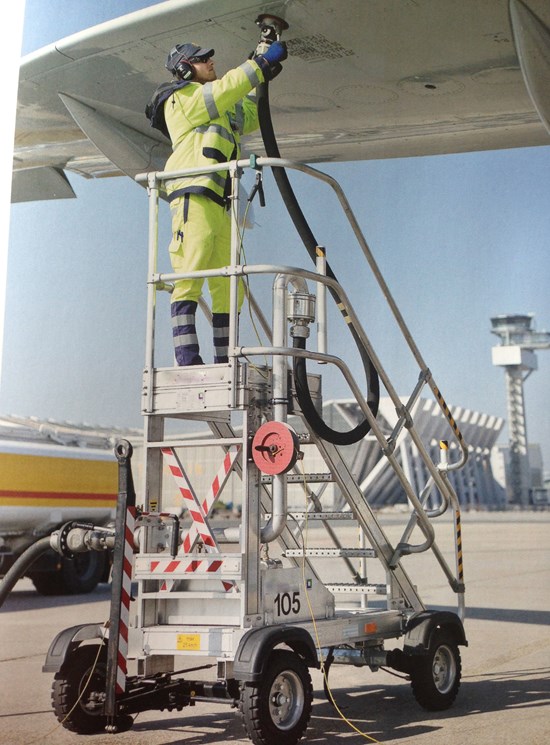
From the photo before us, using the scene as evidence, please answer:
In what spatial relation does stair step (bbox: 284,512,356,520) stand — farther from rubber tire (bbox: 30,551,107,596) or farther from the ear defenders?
rubber tire (bbox: 30,551,107,596)

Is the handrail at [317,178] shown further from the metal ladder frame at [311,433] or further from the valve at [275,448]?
the valve at [275,448]

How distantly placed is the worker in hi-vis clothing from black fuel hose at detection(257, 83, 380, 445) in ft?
0.53

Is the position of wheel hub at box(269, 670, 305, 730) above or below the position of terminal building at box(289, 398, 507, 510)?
below

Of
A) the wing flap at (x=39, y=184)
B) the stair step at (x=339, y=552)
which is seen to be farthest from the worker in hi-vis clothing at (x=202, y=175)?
the wing flap at (x=39, y=184)

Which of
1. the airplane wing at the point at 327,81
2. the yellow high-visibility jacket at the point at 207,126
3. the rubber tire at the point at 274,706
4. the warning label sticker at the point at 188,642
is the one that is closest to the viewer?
the rubber tire at the point at 274,706

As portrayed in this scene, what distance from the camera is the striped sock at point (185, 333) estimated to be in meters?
4.18

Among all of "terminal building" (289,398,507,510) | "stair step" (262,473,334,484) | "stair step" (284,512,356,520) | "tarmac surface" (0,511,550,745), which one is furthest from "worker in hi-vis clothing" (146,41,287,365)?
"terminal building" (289,398,507,510)

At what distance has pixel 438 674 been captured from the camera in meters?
4.42

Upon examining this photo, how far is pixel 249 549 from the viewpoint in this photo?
369 cm

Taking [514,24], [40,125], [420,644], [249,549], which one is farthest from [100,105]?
[420,644]

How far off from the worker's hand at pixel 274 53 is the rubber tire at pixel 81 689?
9.22 feet

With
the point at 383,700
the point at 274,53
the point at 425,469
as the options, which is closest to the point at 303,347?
the point at 274,53

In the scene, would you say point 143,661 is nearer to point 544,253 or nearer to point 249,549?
point 249,549

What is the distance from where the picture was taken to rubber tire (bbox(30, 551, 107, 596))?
1052 centimetres
